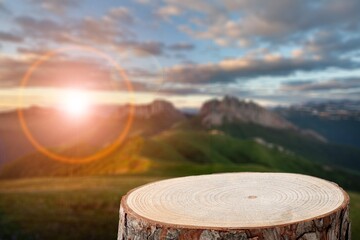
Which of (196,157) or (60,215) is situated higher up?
(60,215)

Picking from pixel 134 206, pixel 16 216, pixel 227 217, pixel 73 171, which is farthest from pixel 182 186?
pixel 73 171

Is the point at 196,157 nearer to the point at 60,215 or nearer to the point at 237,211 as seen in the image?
the point at 60,215

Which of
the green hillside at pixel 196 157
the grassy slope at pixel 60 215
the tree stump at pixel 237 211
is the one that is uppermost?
the tree stump at pixel 237 211

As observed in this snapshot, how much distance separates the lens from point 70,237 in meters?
19.7

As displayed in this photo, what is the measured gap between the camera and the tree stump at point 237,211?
5.30 meters

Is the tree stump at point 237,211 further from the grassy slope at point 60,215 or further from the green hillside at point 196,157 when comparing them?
the green hillside at point 196,157

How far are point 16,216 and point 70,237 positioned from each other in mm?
5332

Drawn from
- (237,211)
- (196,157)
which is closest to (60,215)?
(237,211)

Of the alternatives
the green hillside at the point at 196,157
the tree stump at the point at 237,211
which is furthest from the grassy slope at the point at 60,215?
the green hillside at the point at 196,157

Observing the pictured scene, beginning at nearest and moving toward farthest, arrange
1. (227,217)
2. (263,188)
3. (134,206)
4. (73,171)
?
(227,217) < (134,206) < (263,188) < (73,171)

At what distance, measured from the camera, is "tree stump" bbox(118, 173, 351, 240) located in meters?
5.30

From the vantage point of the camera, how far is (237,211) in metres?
5.96

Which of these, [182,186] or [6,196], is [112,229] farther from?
[182,186]

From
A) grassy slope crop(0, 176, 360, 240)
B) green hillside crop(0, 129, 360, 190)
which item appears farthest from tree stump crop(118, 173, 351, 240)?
green hillside crop(0, 129, 360, 190)
